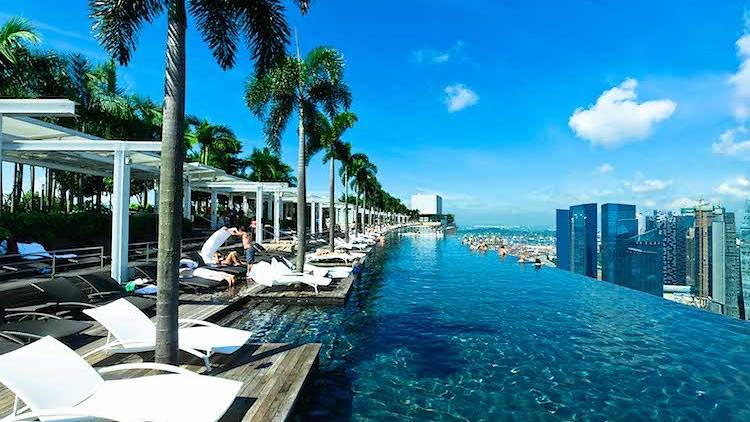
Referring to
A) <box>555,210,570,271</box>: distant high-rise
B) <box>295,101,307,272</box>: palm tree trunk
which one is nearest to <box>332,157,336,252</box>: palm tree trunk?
<box>295,101,307,272</box>: palm tree trunk

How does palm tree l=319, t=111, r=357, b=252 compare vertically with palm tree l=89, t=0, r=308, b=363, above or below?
above

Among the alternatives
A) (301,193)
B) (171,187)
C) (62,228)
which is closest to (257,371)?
(171,187)

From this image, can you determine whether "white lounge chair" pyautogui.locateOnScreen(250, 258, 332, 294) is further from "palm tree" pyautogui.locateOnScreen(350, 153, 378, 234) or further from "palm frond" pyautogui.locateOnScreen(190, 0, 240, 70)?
"palm tree" pyautogui.locateOnScreen(350, 153, 378, 234)

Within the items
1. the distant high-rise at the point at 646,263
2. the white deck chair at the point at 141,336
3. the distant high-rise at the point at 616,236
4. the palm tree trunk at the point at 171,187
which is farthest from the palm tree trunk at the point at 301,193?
the distant high-rise at the point at 616,236

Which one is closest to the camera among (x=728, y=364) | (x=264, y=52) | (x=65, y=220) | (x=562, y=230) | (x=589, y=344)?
(x=264, y=52)

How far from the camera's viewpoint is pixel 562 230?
4922 centimetres

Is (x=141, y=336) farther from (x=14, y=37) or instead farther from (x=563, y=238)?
(x=563, y=238)

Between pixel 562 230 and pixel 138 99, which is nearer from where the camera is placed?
pixel 138 99

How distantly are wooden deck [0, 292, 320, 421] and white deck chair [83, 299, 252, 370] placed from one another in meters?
0.13

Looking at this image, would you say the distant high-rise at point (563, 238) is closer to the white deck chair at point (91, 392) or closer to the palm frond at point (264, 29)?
the palm frond at point (264, 29)

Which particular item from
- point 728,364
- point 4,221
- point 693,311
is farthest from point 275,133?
point 693,311

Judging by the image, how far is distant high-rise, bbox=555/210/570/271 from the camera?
45.5 meters

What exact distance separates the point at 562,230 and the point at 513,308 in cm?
4213

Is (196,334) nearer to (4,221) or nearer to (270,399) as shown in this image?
(270,399)
